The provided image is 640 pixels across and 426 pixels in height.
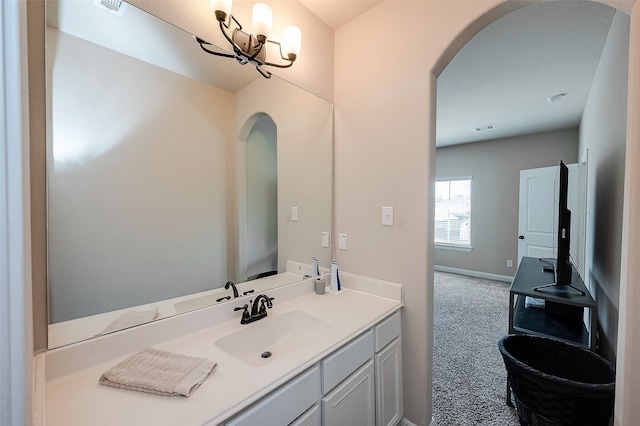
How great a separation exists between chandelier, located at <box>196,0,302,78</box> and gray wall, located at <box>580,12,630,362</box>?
1884 mm

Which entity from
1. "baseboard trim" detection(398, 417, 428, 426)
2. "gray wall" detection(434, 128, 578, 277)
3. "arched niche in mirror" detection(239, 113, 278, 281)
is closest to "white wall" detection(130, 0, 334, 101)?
"arched niche in mirror" detection(239, 113, 278, 281)

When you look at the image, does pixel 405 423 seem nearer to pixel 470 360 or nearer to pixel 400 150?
pixel 470 360

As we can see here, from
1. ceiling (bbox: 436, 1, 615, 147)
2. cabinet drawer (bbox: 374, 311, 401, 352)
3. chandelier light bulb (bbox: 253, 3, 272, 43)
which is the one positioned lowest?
cabinet drawer (bbox: 374, 311, 401, 352)

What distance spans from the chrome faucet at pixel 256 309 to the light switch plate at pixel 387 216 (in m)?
0.85

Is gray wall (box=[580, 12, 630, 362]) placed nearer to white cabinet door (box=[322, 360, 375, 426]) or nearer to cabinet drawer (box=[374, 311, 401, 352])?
cabinet drawer (box=[374, 311, 401, 352])

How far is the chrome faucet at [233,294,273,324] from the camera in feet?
4.42

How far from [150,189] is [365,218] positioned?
1.24m

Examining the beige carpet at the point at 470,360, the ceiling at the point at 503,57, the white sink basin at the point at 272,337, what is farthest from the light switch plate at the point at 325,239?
the beige carpet at the point at 470,360

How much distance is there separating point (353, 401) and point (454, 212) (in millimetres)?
5063

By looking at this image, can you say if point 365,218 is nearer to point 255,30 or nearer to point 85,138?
point 255,30

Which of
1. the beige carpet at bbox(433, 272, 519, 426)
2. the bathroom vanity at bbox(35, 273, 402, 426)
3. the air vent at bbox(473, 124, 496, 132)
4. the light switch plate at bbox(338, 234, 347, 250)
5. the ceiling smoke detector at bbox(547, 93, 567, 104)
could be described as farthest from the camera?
the air vent at bbox(473, 124, 496, 132)

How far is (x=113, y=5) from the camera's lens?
1047 millimetres

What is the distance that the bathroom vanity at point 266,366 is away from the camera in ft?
2.52

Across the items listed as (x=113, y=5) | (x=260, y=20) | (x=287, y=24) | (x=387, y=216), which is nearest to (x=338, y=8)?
(x=287, y=24)
